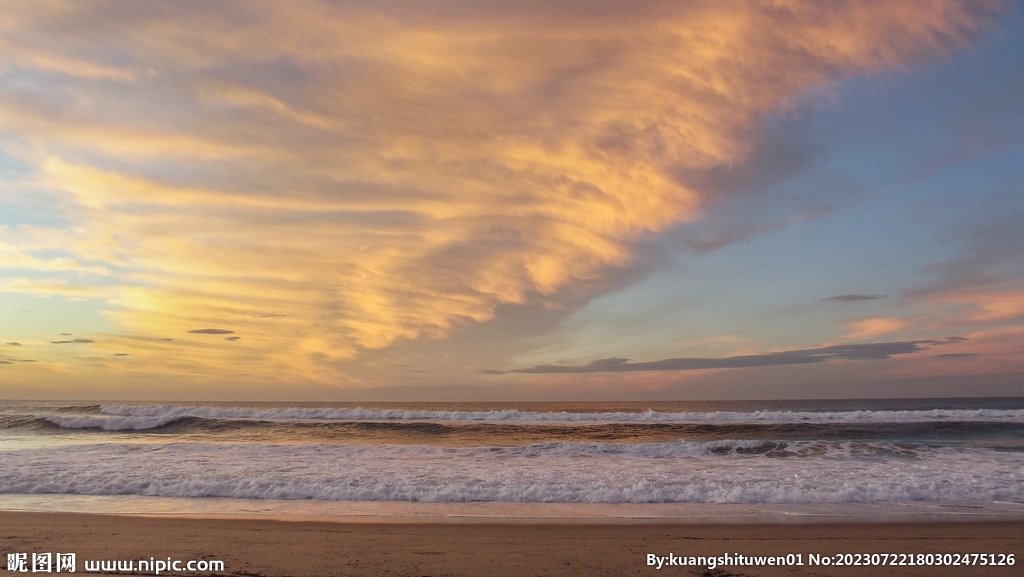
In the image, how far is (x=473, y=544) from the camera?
796 cm

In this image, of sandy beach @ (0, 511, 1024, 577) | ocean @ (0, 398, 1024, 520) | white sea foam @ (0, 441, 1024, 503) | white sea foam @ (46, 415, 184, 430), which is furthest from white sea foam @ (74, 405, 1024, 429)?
sandy beach @ (0, 511, 1024, 577)

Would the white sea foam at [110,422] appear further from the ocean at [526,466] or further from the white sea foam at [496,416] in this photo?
the ocean at [526,466]

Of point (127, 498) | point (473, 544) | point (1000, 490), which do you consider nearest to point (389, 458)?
point (127, 498)

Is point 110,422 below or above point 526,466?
below

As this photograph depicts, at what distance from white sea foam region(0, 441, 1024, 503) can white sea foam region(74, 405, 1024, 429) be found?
46.5 ft

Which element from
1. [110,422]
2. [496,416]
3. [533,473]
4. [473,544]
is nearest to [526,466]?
[533,473]

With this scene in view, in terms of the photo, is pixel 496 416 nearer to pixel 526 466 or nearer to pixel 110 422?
pixel 526 466

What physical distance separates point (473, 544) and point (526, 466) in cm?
795

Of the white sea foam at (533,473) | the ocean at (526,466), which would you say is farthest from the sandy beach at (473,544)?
the white sea foam at (533,473)

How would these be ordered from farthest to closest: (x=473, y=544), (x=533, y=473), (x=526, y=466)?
(x=526, y=466) < (x=533, y=473) < (x=473, y=544)

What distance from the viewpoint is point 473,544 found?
7957 mm

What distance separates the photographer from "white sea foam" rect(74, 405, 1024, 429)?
107 feet

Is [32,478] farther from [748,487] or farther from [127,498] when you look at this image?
[748,487]

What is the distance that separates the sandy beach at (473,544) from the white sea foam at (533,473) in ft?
8.54
